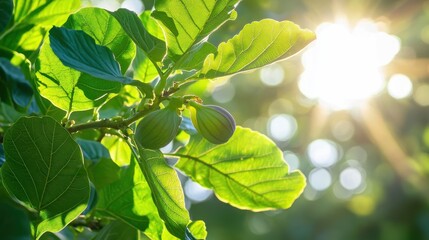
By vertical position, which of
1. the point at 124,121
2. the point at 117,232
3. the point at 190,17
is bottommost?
the point at 117,232

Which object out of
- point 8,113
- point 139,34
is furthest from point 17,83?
point 139,34

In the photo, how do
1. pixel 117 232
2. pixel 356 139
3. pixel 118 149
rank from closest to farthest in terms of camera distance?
pixel 117 232 → pixel 118 149 → pixel 356 139

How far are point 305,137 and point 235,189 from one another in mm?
7457

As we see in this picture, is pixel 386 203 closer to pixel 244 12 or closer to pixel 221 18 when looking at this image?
pixel 244 12

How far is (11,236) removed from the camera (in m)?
0.62

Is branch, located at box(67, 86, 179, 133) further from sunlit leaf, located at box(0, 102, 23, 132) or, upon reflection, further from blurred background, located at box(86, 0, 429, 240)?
blurred background, located at box(86, 0, 429, 240)

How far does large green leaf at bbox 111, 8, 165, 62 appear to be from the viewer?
691 mm

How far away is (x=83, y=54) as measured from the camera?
2.30 feet

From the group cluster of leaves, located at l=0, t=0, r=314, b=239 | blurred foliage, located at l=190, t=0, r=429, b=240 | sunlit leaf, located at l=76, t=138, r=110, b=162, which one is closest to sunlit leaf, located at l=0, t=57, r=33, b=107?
cluster of leaves, located at l=0, t=0, r=314, b=239

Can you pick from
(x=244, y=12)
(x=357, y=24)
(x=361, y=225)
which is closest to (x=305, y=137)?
(x=361, y=225)

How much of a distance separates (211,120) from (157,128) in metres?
0.06

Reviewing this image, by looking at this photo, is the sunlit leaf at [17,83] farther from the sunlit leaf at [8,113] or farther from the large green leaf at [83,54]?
the large green leaf at [83,54]

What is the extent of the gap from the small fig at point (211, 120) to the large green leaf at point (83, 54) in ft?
0.26

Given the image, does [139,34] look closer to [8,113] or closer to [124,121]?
[124,121]
